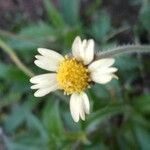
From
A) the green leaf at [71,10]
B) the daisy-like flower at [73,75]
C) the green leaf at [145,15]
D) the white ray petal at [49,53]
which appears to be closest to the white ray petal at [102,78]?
the daisy-like flower at [73,75]

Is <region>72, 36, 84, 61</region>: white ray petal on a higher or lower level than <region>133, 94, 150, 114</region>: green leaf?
higher

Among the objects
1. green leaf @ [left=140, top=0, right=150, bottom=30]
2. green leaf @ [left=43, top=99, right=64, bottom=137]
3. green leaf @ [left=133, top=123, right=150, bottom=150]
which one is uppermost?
green leaf @ [left=140, top=0, right=150, bottom=30]

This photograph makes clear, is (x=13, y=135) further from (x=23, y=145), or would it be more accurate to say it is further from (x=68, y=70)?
(x=68, y=70)

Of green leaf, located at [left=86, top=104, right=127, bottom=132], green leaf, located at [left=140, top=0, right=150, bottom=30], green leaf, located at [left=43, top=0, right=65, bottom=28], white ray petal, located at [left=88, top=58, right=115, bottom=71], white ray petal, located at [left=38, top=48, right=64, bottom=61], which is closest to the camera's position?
white ray petal, located at [left=88, top=58, right=115, bottom=71]

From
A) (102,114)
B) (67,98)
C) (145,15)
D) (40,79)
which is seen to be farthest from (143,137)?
(40,79)

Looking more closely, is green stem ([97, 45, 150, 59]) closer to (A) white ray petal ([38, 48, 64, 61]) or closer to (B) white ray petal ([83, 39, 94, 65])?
(B) white ray petal ([83, 39, 94, 65])

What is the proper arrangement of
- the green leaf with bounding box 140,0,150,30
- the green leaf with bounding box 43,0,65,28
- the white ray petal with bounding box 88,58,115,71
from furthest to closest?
the green leaf with bounding box 43,0,65,28, the green leaf with bounding box 140,0,150,30, the white ray petal with bounding box 88,58,115,71

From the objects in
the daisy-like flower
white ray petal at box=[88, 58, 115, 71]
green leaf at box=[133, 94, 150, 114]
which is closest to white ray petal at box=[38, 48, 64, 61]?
the daisy-like flower
